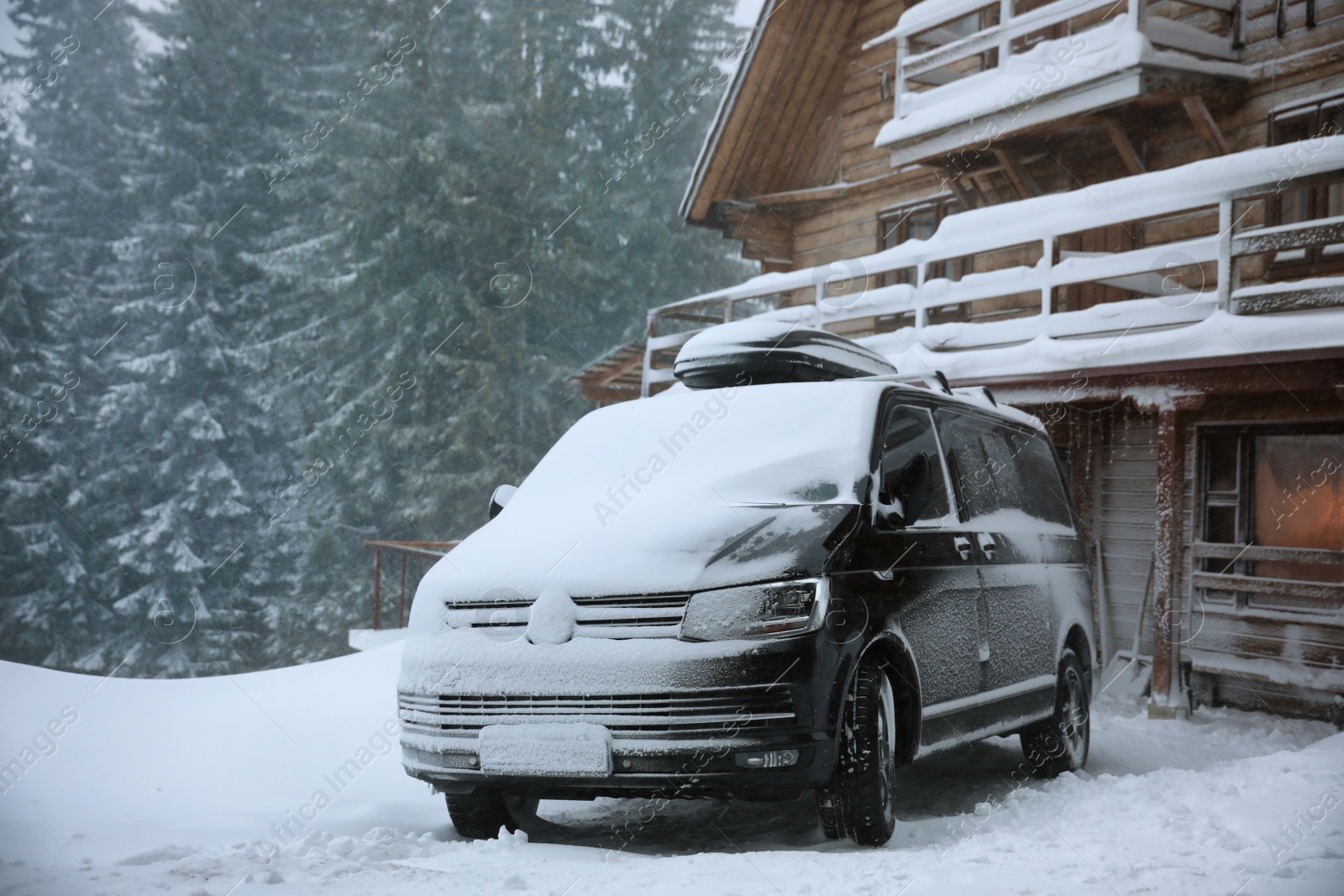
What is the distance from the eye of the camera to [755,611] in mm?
4488

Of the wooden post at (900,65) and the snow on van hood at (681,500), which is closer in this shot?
the snow on van hood at (681,500)

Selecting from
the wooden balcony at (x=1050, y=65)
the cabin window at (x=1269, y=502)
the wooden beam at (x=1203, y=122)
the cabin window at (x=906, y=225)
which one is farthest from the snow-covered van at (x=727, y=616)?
the cabin window at (x=906, y=225)

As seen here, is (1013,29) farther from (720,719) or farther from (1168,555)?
(720,719)

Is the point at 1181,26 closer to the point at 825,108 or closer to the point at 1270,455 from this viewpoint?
the point at 1270,455

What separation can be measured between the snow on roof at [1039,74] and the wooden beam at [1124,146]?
0.62 m

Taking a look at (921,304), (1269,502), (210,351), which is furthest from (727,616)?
(210,351)

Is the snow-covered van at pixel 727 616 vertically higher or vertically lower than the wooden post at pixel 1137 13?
lower

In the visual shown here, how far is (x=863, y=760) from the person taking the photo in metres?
4.61

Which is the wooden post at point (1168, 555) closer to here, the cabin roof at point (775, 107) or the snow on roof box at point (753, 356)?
the snow on roof box at point (753, 356)

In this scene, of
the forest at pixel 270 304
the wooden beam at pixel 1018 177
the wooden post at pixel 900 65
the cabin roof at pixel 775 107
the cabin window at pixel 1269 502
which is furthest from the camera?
the forest at pixel 270 304

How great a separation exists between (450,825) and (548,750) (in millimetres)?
1186

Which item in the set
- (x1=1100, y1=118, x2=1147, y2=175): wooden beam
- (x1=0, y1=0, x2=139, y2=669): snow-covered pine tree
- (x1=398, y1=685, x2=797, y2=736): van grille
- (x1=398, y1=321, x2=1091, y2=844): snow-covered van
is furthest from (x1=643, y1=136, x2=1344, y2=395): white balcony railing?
(x1=0, y1=0, x2=139, y2=669): snow-covered pine tree

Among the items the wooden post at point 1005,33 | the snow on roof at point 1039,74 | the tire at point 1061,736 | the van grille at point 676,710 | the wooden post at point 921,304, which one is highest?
the wooden post at point 1005,33

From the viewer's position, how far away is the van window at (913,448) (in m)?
5.43
